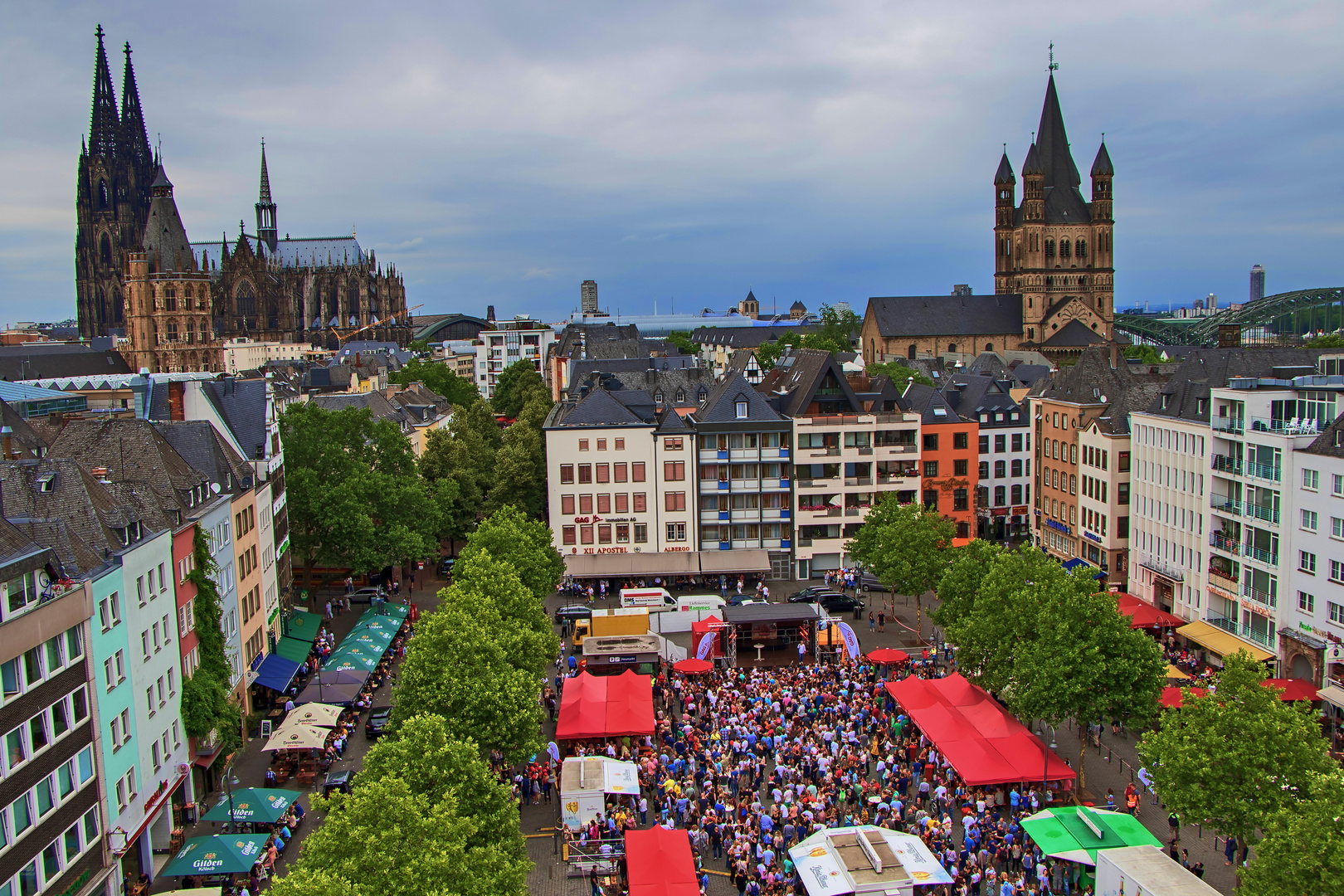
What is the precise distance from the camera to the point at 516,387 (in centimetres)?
13362

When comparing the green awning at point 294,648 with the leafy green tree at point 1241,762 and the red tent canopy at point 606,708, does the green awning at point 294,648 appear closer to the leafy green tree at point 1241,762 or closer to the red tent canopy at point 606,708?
the red tent canopy at point 606,708

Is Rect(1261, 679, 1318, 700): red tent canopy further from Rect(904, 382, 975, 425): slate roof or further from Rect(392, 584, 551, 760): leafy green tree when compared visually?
Rect(904, 382, 975, 425): slate roof

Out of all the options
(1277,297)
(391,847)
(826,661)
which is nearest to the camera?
(391,847)

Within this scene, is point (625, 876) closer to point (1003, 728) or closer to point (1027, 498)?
point (1003, 728)

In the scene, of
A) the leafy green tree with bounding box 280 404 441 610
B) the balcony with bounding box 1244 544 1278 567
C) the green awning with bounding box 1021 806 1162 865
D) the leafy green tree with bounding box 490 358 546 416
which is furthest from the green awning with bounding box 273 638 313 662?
the leafy green tree with bounding box 490 358 546 416

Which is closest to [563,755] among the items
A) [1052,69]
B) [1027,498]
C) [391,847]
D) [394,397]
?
[391,847]

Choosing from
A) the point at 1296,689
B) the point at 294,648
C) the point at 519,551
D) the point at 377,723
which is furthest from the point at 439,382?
the point at 1296,689

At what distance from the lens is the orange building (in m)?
72.2

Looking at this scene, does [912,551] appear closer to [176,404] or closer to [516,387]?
[176,404]

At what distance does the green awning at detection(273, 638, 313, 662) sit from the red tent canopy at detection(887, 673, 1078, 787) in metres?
28.7

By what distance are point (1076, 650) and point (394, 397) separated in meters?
86.3

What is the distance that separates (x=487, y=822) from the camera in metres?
26.0

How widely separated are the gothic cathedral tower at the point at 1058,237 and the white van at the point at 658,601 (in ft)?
400

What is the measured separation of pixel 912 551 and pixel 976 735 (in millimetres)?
18923
